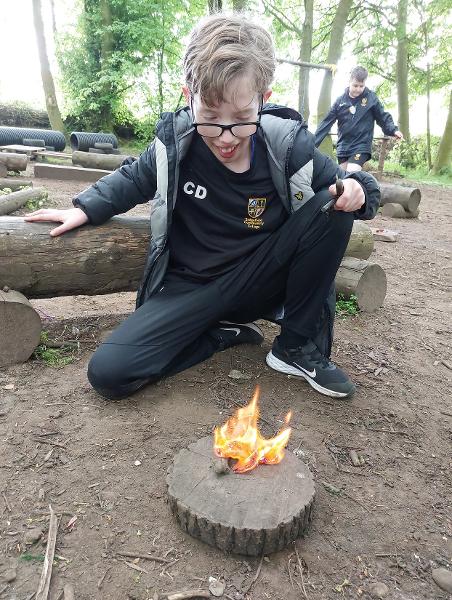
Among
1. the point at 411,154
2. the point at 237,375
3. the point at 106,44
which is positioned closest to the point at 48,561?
the point at 237,375

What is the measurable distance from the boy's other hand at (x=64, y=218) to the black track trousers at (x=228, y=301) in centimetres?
57

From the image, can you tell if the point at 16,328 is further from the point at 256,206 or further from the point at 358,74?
the point at 358,74

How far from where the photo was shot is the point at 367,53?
22.0m

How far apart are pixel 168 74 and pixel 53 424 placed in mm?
17295

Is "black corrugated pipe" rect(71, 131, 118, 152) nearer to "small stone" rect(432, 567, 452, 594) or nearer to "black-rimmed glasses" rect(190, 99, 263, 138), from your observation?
"black-rimmed glasses" rect(190, 99, 263, 138)

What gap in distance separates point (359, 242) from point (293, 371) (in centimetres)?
192

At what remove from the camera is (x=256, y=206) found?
2.56 meters

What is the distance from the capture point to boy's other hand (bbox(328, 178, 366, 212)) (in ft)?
7.57

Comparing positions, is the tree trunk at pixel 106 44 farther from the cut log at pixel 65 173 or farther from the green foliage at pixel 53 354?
the green foliage at pixel 53 354

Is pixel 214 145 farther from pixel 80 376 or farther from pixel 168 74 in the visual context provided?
pixel 168 74

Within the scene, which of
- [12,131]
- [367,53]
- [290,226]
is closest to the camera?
[290,226]

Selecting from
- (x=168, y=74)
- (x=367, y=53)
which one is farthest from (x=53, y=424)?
(x=367, y=53)

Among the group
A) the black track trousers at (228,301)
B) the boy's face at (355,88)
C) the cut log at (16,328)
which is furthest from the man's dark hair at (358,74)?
the cut log at (16,328)

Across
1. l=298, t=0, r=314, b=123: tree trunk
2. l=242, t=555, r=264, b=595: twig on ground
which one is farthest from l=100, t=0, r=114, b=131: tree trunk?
l=242, t=555, r=264, b=595: twig on ground
